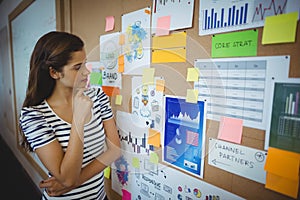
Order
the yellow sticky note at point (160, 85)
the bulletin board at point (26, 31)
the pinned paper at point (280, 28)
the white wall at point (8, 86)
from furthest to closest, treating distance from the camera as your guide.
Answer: the white wall at point (8, 86) < the bulletin board at point (26, 31) < the yellow sticky note at point (160, 85) < the pinned paper at point (280, 28)

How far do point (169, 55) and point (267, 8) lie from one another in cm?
37

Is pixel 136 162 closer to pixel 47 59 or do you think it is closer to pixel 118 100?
pixel 118 100

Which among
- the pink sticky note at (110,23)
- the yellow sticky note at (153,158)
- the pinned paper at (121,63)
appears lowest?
the yellow sticky note at (153,158)

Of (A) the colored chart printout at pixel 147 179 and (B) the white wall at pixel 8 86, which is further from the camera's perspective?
(B) the white wall at pixel 8 86

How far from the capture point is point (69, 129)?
89 centimetres

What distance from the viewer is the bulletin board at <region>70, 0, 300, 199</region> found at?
1.87 feet

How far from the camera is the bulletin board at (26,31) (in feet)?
5.49

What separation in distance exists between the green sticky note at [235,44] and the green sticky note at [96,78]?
760 mm

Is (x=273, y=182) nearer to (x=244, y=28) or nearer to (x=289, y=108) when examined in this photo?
(x=289, y=108)

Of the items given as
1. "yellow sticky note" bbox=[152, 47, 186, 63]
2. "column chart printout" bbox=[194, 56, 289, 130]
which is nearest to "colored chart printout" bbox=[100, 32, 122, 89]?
"yellow sticky note" bbox=[152, 47, 186, 63]

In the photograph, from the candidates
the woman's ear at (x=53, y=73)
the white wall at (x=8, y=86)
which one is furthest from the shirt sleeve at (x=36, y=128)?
the white wall at (x=8, y=86)

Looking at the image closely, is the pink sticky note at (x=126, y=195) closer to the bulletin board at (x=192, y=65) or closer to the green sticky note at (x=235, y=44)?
the bulletin board at (x=192, y=65)

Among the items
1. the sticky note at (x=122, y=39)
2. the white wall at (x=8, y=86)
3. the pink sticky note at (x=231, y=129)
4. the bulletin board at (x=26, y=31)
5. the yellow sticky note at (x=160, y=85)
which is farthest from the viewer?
the white wall at (x=8, y=86)

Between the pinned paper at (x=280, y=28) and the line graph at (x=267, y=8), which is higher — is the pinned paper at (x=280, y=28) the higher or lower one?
the lower one
